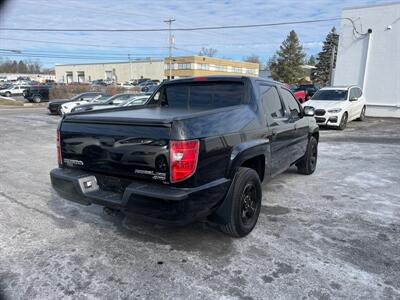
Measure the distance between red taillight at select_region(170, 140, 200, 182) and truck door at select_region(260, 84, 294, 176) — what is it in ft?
5.06

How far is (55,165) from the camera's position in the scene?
742 cm

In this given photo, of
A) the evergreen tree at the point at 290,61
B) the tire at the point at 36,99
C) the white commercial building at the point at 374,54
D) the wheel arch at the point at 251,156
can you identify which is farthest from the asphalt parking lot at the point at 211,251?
the evergreen tree at the point at 290,61

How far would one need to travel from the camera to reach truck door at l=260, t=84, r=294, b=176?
4402 mm

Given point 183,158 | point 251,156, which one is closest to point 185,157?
point 183,158

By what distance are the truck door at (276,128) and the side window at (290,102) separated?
0.26 meters

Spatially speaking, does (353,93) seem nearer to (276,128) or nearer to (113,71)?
(276,128)

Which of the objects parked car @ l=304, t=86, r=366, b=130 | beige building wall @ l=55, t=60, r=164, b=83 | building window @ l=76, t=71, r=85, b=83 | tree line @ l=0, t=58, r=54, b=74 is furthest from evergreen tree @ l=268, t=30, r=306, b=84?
tree line @ l=0, t=58, r=54, b=74

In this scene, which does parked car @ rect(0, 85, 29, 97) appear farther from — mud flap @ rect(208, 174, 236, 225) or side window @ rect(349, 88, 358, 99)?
mud flap @ rect(208, 174, 236, 225)

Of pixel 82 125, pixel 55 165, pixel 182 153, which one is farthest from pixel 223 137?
pixel 55 165

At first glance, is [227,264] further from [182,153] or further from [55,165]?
[55,165]

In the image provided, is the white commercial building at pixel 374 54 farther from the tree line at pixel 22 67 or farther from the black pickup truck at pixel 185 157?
the tree line at pixel 22 67

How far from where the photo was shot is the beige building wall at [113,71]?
324 ft

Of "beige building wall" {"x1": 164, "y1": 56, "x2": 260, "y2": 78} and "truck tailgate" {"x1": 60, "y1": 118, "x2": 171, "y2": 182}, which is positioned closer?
"truck tailgate" {"x1": 60, "y1": 118, "x2": 171, "y2": 182}

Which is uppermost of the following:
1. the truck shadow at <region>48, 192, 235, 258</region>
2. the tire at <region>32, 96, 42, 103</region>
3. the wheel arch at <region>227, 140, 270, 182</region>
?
the wheel arch at <region>227, 140, 270, 182</region>
